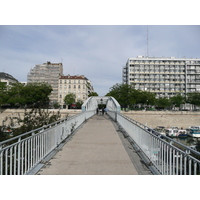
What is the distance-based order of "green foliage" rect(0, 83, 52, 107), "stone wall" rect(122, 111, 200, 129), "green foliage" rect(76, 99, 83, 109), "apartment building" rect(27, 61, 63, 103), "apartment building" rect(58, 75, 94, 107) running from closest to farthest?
"stone wall" rect(122, 111, 200, 129)
"green foliage" rect(0, 83, 52, 107)
"green foliage" rect(76, 99, 83, 109)
"apartment building" rect(58, 75, 94, 107)
"apartment building" rect(27, 61, 63, 103)

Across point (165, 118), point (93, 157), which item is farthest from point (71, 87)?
point (93, 157)

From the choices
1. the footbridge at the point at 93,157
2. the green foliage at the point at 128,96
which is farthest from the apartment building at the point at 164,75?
the footbridge at the point at 93,157

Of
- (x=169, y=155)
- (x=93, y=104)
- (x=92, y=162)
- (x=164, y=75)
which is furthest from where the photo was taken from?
(x=164, y=75)

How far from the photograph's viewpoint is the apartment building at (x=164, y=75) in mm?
78812

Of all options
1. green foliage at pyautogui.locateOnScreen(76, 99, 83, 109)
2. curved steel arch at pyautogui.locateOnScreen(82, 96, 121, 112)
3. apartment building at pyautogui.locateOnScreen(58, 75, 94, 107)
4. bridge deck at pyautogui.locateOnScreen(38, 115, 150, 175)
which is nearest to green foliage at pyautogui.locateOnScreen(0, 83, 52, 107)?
green foliage at pyautogui.locateOnScreen(76, 99, 83, 109)

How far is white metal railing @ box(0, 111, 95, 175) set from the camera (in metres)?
3.47

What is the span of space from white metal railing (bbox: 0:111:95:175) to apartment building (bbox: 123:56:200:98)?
74924mm

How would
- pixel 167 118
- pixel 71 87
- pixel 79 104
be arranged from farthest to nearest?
pixel 71 87, pixel 79 104, pixel 167 118

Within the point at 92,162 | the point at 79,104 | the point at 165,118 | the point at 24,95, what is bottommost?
the point at 165,118

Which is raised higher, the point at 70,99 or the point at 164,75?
the point at 164,75

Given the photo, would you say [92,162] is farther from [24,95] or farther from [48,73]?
[48,73]

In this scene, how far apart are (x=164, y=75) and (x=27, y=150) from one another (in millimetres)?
80988

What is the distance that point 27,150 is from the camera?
441cm

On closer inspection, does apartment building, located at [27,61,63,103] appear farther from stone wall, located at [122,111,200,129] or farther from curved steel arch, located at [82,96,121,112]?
curved steel arch, located at [82,96,121,112]
